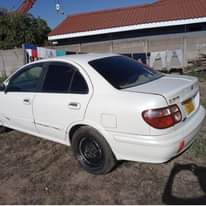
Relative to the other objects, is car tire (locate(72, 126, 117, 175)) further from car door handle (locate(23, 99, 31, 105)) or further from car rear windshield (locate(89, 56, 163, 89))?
car door handle (locate(23, 99, 31, 105))

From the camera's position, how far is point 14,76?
4.14m

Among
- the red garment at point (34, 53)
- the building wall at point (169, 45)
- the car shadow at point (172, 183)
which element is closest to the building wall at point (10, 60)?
the red garment at point (34, 53)

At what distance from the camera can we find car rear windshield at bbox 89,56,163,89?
3.04 meters

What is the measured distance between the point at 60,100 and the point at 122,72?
0.93 metres

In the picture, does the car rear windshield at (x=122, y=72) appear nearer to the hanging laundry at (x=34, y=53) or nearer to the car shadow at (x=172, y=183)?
the car shadow at (x=172, y=183)

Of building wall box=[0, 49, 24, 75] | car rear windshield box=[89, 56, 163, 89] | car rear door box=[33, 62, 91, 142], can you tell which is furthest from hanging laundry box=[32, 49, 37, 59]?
car rear windshield box=[89, 56, 163, 89]

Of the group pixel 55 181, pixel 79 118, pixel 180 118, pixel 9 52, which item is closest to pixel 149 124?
pixel 180 118

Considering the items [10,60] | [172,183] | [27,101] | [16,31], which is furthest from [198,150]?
[16,31]

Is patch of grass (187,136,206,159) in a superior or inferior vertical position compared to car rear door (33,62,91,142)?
inferior

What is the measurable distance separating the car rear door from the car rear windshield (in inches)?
11.9

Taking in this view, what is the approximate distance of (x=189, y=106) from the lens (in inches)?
115

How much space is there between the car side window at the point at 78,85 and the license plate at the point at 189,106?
1226mm

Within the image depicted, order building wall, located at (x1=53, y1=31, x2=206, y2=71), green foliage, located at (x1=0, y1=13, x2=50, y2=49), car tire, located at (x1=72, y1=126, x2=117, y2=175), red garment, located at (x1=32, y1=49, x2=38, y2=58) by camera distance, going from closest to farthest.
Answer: car tire, located at (x1=72, y1=126, x2=117, y2=175)
red garment, located at (x1=32, y1=49, x2=38, y2=58)
building wall, located at (x1=53, y1=31, x2=206, y2=71)
green foliage, located at (x1=0, y1=13, x2=50, y2=49)

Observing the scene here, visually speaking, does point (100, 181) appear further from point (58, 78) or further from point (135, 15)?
point (135, 15)
